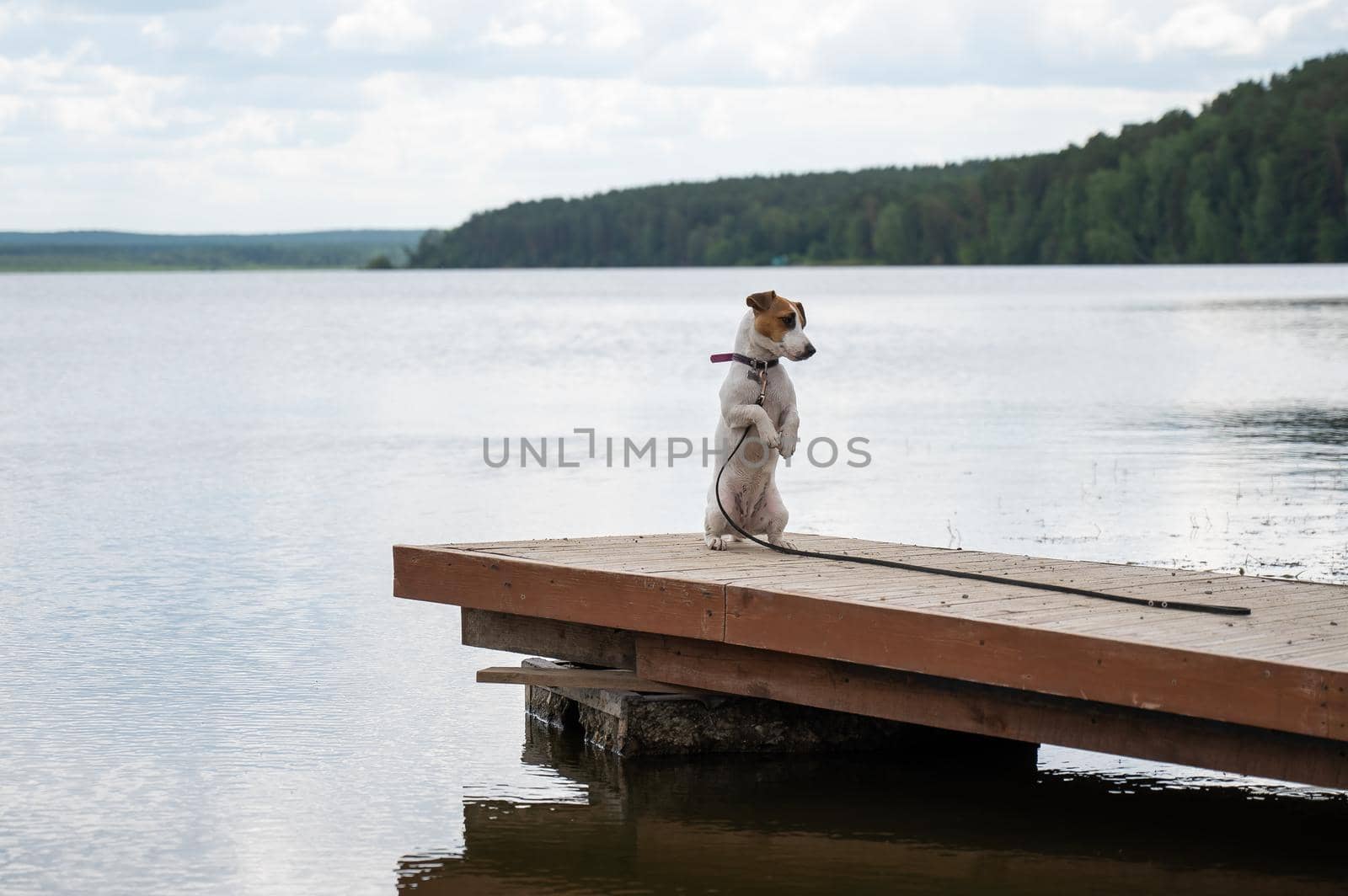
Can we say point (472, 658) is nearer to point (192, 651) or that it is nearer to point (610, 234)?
point (192, 651)

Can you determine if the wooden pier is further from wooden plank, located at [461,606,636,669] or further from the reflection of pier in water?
the reflection of pier in water

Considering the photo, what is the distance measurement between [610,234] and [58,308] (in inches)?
3395

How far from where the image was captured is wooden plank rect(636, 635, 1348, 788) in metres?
6.16

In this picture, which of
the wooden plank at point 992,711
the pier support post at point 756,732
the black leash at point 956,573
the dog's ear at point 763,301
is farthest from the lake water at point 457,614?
the dog's ear at point 763,301

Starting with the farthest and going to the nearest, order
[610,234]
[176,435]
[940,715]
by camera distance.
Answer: [610,234]
[176,435]
[940,715]

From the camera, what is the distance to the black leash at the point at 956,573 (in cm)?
692

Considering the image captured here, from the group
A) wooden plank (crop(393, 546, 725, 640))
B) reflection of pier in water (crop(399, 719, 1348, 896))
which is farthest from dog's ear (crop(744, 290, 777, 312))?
reflection of pier in water (crop(399, 719, 1348, 896))

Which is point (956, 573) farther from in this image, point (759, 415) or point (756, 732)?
point (756, 732)

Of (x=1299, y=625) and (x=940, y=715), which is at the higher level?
(x=1299, y=625)

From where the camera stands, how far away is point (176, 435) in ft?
81.7

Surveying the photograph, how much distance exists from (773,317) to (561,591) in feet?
5.27

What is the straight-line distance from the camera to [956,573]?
7.66 metres

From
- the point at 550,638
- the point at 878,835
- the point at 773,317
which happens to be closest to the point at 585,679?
the point at 550,638

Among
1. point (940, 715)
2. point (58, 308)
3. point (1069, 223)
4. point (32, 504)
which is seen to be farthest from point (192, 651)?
point (1069, 223)
